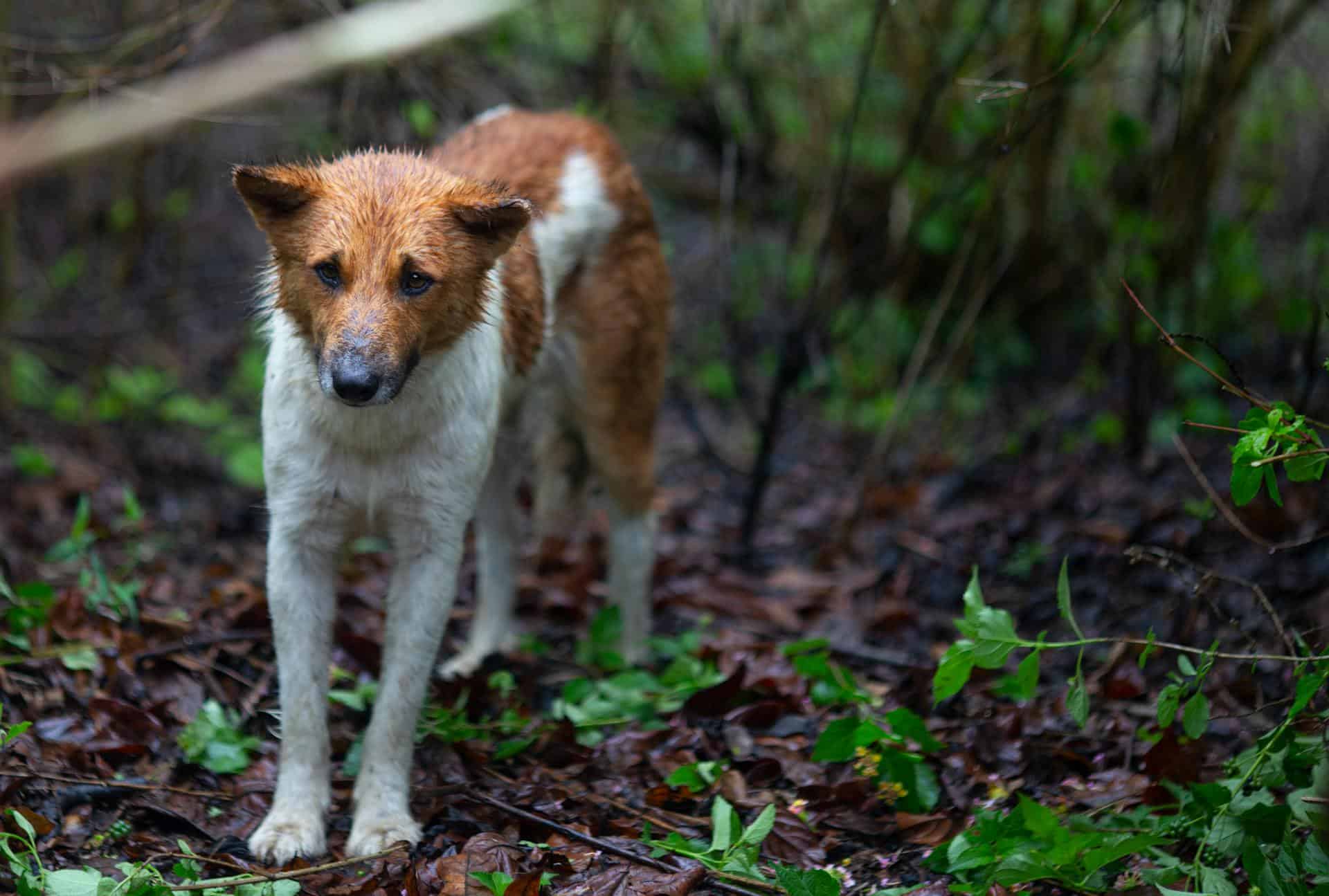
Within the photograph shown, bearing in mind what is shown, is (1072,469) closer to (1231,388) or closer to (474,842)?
(1231,388)

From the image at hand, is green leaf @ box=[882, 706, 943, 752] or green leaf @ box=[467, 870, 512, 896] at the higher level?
green leaf @ box=[882, 706, 943, 752]

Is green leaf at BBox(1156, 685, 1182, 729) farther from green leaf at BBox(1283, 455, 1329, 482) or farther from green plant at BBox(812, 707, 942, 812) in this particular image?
green plant at BBox(812, 707, 942, 812)

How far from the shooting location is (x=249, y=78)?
62.5 inches

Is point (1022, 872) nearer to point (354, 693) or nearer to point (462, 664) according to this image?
point (354, 693)

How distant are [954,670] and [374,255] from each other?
2152 mm

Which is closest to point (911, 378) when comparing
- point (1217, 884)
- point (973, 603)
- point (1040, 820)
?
point (973, 603)

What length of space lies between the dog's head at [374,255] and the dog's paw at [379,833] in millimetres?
1409

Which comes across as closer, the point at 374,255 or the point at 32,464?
the point at 374,255

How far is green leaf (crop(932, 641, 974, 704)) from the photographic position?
11.9ft

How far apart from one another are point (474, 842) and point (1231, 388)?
257cm

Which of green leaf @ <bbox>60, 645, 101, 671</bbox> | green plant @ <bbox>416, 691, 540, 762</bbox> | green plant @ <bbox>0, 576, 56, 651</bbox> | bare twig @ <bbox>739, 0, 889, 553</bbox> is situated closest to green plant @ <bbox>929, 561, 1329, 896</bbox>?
green plant @ <bbox>416, 691, 540, 762</bbox>

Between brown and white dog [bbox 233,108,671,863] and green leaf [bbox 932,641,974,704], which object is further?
brown and white dog [bbox 233,108,671,863]

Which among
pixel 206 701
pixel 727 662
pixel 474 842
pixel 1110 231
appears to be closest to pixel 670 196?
pixel 1110 231

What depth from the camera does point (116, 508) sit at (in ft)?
22.6
